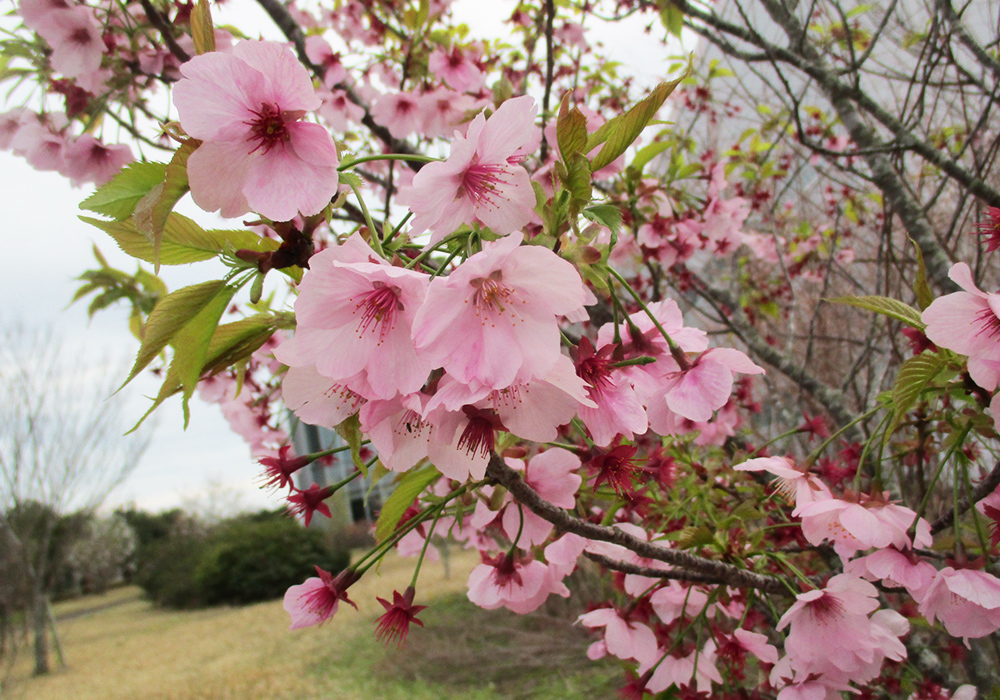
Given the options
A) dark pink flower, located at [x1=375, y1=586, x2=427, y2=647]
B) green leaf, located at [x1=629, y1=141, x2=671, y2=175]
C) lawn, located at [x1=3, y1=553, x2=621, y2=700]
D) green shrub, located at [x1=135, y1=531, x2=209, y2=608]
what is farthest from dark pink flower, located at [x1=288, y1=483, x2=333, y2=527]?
green shrub, located at [x1=135, y1=531, x2=209, y2=608]

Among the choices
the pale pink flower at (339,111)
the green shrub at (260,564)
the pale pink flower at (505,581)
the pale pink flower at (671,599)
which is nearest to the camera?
the pale pink flower at (505,581)

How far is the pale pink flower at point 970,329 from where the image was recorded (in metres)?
0.50

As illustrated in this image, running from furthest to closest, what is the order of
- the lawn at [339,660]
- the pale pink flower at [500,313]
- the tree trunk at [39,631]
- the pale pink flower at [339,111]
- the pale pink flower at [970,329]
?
the tree trunk at [39,631]
the lawn at [339,660]
the pale pink flower at [339,111]
the pale pink flower at [970,329]
the pale pink flower at [500,313]

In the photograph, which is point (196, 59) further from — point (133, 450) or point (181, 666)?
point (133, 450)

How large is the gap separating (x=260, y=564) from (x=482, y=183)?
8.86 meters

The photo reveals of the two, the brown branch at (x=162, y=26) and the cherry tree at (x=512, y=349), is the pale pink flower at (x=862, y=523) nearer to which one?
the cherry tree at (x=512, y=349)

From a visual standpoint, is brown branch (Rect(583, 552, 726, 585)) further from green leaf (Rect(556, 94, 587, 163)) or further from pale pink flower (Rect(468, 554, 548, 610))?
green leaf (Rect(556, 94, 587, 163))

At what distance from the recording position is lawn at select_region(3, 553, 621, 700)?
3621mm

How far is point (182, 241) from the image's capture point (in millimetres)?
446

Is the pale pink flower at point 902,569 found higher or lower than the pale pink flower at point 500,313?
lower

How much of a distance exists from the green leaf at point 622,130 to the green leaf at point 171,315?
0.30 meters

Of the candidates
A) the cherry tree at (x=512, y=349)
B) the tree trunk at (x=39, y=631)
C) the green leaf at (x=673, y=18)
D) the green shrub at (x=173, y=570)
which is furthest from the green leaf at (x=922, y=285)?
the green shrub at (x=173, y=570)

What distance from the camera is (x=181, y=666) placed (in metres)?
5.21

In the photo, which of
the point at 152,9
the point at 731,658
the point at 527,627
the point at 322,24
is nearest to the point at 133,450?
the point at 527,627
